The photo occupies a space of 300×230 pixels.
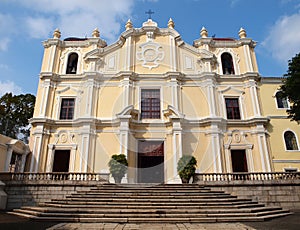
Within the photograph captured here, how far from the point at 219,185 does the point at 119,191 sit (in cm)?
499

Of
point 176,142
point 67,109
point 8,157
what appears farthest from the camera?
point 67,109

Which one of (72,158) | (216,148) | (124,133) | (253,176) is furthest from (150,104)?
(253,176)

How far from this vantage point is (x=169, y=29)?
763 inches

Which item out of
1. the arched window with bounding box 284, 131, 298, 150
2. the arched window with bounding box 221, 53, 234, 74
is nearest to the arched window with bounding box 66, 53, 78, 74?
the arched window with bounding box 221, 53, 234, 74

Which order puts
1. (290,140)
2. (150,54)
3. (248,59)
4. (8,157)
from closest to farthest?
1. (8,157)
2. (290,140)
3. (150,54)
4. (248,59)

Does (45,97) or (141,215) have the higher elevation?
(45,97)

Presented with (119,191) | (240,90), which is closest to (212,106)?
(240,90)

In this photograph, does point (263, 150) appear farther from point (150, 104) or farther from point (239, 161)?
point (150, 104)

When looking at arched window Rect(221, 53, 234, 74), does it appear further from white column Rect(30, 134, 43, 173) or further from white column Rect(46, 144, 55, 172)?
white column Rect(30, 134, 43, 173)

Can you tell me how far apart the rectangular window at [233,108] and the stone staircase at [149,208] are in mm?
8428

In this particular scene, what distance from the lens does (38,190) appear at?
11453 millimetres

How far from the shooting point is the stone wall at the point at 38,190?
11.3 m

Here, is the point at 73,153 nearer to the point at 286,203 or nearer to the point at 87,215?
the point at 87,215

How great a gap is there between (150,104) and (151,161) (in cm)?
423
